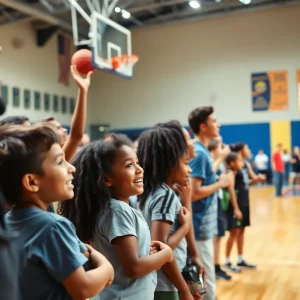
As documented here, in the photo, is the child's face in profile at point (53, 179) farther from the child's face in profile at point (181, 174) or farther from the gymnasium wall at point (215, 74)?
the gymnasium wall at point (215, 74)

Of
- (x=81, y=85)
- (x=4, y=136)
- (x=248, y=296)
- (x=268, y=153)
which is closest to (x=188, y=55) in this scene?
(x=268, y=153)

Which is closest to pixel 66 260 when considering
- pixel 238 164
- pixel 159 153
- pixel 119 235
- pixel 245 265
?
pixel 119 235

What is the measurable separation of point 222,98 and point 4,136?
13.4 metres

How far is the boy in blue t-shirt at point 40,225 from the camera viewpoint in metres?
1.06

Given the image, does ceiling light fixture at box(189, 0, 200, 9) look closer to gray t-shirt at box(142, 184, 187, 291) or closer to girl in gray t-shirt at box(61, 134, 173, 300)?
gray t-shirt at box(142, 184, 187, 291)

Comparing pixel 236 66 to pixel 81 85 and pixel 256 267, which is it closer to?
pixel 256 267

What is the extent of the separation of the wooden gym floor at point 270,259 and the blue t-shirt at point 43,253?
2774mm

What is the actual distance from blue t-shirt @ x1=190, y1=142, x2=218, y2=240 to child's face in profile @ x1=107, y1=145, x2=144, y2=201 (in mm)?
1219

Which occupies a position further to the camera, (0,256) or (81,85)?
(81,85)

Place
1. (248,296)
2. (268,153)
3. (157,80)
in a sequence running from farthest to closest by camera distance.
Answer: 1. (157,80)
2. (268,153)
3. (248,296)

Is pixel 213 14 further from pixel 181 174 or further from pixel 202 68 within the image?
pixel 181 174

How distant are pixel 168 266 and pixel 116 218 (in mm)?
458

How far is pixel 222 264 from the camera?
179 inches

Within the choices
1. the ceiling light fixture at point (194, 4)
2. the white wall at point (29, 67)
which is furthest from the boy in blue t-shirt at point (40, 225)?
the ceiling light fixture at point (194, 4)
